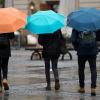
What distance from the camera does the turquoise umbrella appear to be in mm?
14562

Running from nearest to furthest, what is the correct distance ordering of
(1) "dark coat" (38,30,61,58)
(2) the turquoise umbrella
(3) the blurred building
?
(2) the turquoise umbrella < (1) "dark coat" (38,30,61,58) < (3) the blurred building

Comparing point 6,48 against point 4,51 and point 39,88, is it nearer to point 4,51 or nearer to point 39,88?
point 4,51

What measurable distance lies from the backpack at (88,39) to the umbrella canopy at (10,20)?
1448 mm

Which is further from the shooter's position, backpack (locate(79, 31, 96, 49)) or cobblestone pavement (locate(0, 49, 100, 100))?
backpack (locate(79, 31, 96, 49))

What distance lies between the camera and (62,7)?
48125 mm

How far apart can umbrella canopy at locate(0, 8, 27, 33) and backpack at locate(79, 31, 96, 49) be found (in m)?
1.45

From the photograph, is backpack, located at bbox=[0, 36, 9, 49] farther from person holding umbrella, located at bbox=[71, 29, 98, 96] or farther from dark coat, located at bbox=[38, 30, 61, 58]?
person holding umbrella, located at bbox=[71, 29, 98, 96]

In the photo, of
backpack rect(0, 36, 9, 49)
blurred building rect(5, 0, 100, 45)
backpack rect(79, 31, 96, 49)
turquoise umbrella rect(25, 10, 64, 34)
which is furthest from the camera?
blurred building rect(5, 0, 100, 45)

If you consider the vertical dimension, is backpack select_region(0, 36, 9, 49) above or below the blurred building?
above

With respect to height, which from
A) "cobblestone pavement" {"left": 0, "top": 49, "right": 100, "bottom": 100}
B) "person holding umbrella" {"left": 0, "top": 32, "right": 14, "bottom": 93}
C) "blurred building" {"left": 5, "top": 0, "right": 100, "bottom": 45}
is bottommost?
"blurred building" {"left": 5, "top": 0, "right": 100, "bottom": 45}

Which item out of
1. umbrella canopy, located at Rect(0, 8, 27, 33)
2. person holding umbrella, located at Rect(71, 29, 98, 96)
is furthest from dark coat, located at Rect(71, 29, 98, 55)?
umbrella canopy, located at Rect(0, 8, 27, 33)

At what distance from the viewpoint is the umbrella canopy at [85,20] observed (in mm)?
13992

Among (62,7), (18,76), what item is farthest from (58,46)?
(62,7)

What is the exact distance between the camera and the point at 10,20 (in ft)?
46.5
